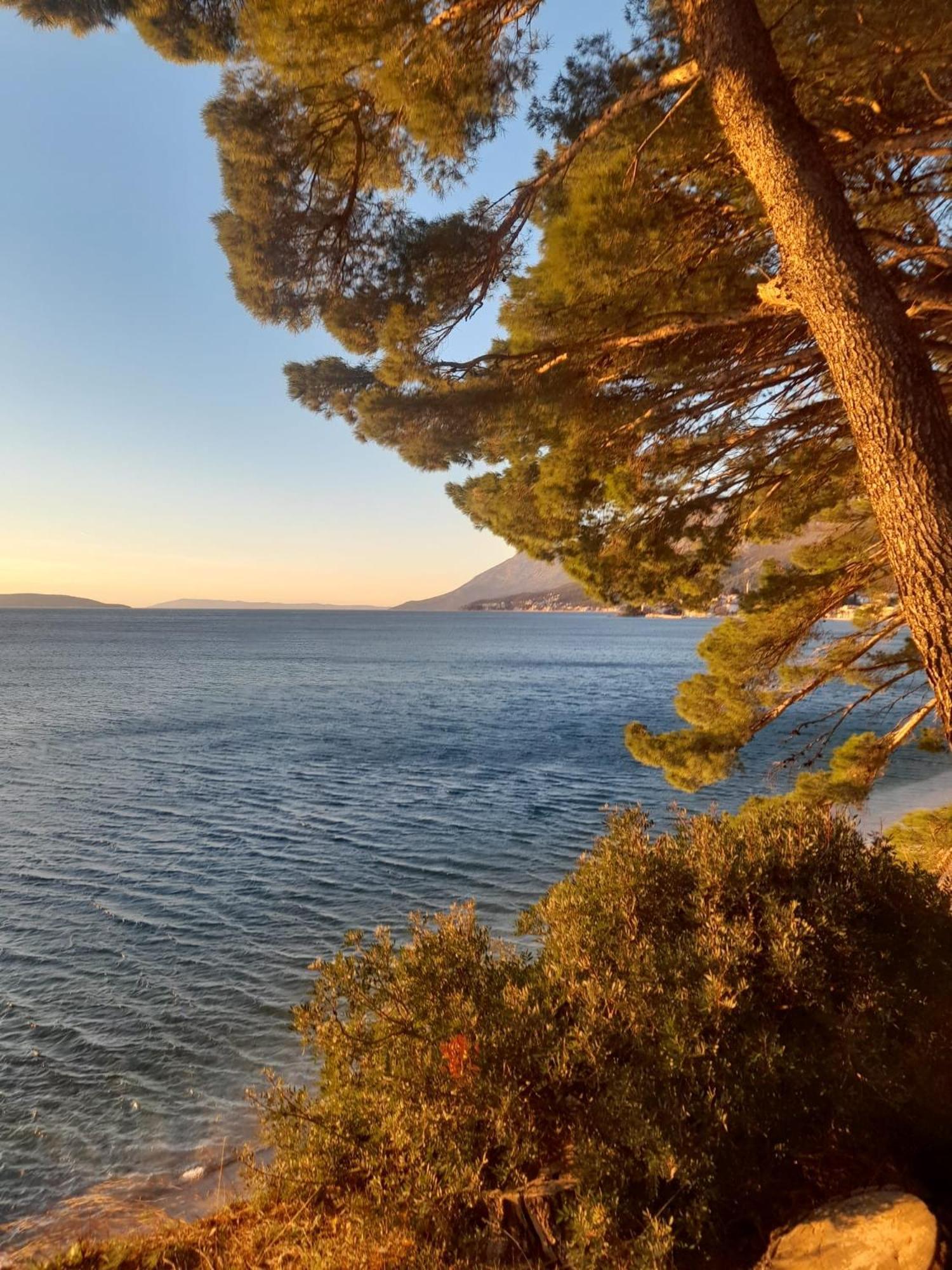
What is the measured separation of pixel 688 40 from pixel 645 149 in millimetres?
1901

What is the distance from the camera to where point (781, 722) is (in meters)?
38.7

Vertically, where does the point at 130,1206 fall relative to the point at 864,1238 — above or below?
below

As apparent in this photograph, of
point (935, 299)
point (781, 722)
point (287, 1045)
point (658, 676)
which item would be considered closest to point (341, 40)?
point (935, 299)

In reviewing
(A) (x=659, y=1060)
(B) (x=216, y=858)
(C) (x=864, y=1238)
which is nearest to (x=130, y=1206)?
(A) (x=659, y=1060)

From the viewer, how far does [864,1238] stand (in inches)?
118

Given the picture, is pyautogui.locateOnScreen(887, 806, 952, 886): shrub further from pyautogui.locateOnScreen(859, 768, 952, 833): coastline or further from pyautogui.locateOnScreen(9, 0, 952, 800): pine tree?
pyautogui.locateOnScreen(859, 768, 952, 833): coastline

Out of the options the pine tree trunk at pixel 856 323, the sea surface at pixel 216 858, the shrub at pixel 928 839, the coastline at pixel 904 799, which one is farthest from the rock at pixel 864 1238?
the coastline at pixel 904 799

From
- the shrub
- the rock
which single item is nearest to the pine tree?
the shrub

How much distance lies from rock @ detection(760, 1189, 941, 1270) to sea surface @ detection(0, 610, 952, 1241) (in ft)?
21.9

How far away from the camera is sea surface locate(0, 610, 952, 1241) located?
8.55m

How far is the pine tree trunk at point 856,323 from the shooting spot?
3.46 m

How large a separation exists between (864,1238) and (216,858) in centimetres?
1657

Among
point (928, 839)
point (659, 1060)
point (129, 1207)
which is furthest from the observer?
point (928, 839)

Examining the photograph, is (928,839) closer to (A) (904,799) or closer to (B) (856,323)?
(B) (856,323)
